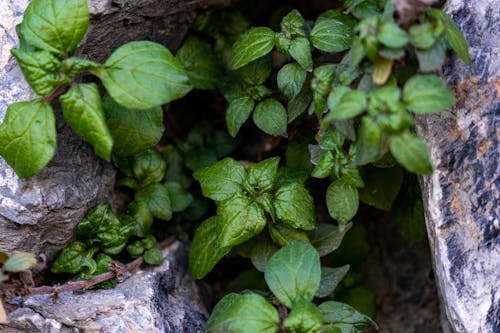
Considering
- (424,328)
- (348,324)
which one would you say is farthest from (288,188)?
(424,328)

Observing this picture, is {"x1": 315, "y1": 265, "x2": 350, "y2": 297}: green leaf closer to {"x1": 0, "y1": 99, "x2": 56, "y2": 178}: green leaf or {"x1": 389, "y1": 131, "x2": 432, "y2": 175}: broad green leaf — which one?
{"x1": 389, "y1": 131, "x2": 432, "y2": 175}: broad green leaf

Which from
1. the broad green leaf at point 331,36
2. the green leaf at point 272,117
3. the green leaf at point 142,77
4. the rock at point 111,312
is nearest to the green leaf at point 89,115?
the green leaf at point 142,77

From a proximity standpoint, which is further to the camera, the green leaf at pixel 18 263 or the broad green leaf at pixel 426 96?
the green leaf at pixel 18 263

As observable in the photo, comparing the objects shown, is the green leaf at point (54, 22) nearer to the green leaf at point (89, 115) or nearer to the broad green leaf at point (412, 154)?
the green leaf at point (89, 115)

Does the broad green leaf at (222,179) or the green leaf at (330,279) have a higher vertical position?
the broad green leaf at (222,179)

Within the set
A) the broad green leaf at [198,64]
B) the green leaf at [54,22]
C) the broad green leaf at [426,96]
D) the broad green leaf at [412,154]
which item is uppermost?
the green leaf at [54,22]

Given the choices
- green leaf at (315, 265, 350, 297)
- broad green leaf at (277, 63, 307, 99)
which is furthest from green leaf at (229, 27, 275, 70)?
green leaf at (315, 265, 350, 297)
